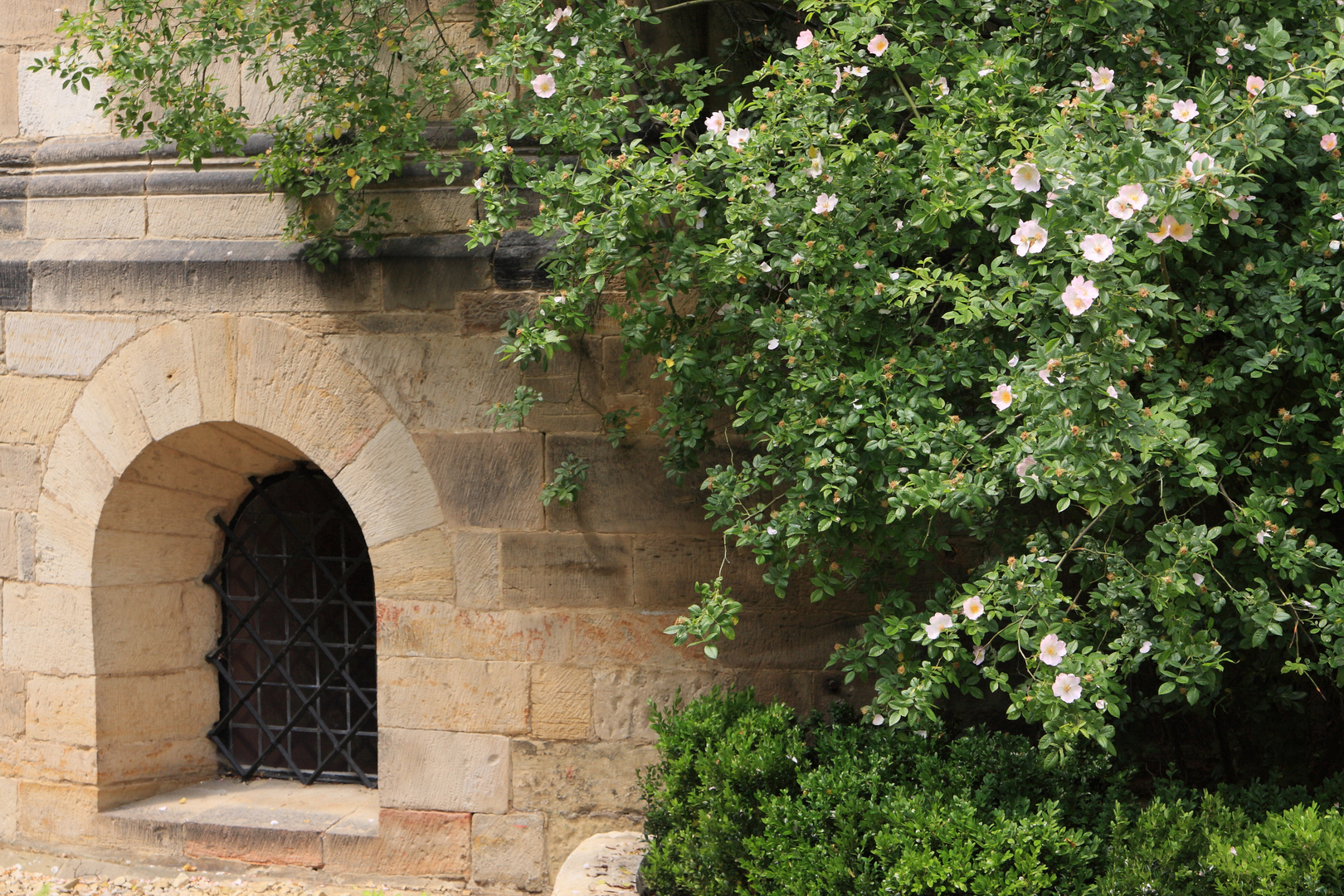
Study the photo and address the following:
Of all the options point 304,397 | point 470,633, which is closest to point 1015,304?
point 470,633

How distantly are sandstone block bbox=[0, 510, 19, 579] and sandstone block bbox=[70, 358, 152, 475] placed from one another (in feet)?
1.67

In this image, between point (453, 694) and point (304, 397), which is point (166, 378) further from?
point (453, 694)

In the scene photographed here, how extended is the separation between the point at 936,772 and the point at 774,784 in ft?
1.42

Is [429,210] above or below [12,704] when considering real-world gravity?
above

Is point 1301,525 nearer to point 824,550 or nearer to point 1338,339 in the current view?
point 1338,339

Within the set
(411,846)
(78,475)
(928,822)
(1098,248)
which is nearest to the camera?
(1098,248)

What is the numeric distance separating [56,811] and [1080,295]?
165 inches

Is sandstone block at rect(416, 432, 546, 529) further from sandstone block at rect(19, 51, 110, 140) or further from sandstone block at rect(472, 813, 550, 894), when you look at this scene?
sandstone block at rect(19, 51, 110, 140)

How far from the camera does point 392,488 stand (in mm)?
3879

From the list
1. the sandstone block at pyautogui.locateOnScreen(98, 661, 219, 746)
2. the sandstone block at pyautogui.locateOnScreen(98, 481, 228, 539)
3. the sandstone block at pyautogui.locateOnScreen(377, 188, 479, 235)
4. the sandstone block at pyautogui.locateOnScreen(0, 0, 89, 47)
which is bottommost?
the sandstone block at pyautogui.locateOnScreen(98, 661, 219, 746)

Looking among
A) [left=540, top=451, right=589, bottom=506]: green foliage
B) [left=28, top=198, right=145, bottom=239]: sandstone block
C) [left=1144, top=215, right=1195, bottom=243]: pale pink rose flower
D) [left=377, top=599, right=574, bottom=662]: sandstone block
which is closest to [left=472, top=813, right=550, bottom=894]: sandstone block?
[left=377, top=599, right=574, bottom=662]: sandstone block

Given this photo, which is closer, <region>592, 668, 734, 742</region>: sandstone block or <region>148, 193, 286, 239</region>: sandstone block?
<region>592, 668, 734, 742</region>: sandstone block

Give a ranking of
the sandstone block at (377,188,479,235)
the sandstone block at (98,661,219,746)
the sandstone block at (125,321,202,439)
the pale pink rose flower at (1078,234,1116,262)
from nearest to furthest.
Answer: the pale pink rose flower at (1078,234,1116,262) → the sandstone block at (377,188,479,235) → the sandstone block at (125,321,202,439) → the sandstone block at (98,661,219,746)

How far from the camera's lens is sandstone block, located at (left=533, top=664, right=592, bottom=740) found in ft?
12.4
